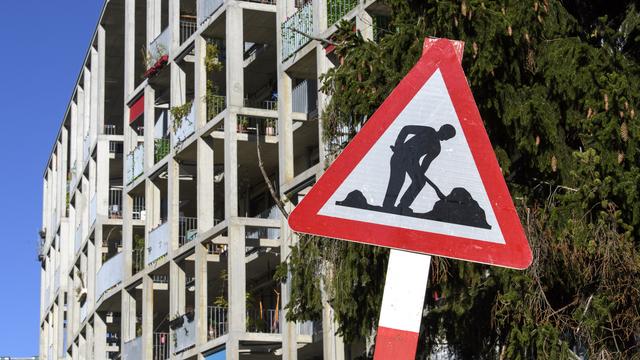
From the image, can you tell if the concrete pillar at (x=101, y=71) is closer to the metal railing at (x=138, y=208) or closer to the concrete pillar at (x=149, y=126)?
the metal railing at (x=138, y=208)

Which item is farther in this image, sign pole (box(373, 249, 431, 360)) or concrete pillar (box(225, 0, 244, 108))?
concrete pillar (box(225, 0, 244, 108))

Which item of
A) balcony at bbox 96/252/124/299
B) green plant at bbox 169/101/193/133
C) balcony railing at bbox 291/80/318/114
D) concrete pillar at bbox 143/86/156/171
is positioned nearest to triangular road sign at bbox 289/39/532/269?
balcony railing at bbox 291/80/318/114

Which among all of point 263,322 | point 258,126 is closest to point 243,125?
point 258,126

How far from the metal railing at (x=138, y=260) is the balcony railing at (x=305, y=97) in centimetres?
998

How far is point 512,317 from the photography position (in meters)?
12.0

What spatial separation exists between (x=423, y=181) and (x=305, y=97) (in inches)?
878

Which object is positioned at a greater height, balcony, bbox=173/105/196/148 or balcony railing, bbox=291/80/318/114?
balcony railing, bbox=291/80/318/114

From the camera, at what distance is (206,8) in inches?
1220

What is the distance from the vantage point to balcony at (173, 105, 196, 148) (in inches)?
1220

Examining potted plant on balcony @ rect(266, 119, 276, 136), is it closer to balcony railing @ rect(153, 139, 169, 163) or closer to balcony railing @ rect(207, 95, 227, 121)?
balcony railing @ rect(207, 95, 227, 121)

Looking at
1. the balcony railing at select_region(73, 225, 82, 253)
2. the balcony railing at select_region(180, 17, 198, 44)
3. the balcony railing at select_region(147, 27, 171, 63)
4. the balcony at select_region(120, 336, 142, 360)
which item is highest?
the balcony railing at select_region(180, 17, 198, 44)

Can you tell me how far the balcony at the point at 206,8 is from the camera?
30.2 meters

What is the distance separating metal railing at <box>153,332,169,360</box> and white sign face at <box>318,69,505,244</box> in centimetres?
2865

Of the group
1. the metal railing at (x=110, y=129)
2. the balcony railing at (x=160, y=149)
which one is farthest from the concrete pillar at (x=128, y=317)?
the metal railing at (x=110, y=129)
